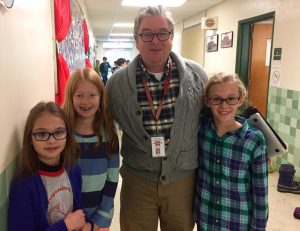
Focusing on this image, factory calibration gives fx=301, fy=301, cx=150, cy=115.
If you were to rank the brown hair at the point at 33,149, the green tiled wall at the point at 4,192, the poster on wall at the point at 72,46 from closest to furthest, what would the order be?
the green tiled wall at the point at 4,192 < the brown hair at the point at 33,149 < the poster on wall at the point at 72,46

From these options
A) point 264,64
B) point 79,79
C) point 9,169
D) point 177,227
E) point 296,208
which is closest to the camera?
point 9,169

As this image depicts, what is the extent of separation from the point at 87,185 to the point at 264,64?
14.4ft

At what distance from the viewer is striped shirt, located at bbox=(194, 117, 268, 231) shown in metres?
1.37

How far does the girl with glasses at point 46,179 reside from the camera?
105 centimetres

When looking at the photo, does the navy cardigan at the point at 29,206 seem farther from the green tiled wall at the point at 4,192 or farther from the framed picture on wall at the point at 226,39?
the framed picture on wall at the point at 226,39

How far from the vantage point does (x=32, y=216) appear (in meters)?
1.07

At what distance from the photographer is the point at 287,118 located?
360 cm

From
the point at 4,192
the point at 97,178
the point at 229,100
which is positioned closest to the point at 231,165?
the point at 229,100

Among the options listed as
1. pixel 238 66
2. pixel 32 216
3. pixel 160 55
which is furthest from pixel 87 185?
pixel 238 66

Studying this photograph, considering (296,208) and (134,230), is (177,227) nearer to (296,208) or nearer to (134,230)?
(134,230)

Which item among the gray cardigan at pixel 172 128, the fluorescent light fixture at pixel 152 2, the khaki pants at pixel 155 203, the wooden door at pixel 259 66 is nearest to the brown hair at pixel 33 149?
the gray cardigan at pixel 172 128

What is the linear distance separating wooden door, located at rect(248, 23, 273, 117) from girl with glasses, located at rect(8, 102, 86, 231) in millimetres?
4162

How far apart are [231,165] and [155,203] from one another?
1.47ft

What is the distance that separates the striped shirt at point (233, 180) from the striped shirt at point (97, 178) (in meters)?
0.45
